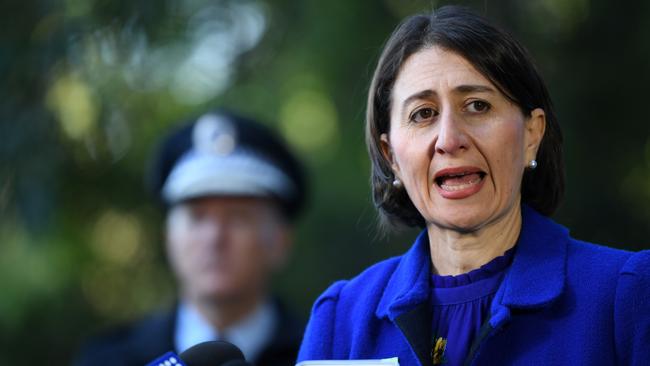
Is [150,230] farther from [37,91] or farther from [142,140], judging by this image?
[37,91]

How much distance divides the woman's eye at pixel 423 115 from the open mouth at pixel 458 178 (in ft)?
0.43

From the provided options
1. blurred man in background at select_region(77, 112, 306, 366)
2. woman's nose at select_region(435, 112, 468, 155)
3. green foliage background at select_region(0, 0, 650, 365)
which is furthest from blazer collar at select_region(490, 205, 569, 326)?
green foliage background at select_region(0, 0, 650, 365)

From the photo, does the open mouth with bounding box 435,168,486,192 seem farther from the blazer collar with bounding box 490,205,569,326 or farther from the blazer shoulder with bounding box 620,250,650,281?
the blazer shoulder with bounding box 620,250,650,281

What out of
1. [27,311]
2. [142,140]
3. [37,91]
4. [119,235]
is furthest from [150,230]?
[37,91]

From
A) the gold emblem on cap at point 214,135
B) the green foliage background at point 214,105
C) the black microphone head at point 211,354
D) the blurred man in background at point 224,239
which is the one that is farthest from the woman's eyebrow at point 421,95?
the green foliage background at point 214,105

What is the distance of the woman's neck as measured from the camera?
2572 millimetres

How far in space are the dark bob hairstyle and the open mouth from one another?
0.19 meters

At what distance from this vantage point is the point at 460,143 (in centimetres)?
248

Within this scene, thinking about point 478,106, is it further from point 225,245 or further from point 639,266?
point 225,245

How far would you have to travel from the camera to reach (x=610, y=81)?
6.76 meters

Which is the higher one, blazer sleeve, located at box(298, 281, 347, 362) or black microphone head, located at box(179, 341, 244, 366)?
black microphone head, located at box(179, 341, 244, 366)

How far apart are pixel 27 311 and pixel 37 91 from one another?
138 centimetres

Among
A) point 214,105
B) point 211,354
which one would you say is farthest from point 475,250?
point 214,105

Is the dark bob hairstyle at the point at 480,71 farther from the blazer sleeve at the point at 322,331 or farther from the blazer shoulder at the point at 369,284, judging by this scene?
the blazer sleeve at the point at 322,331
